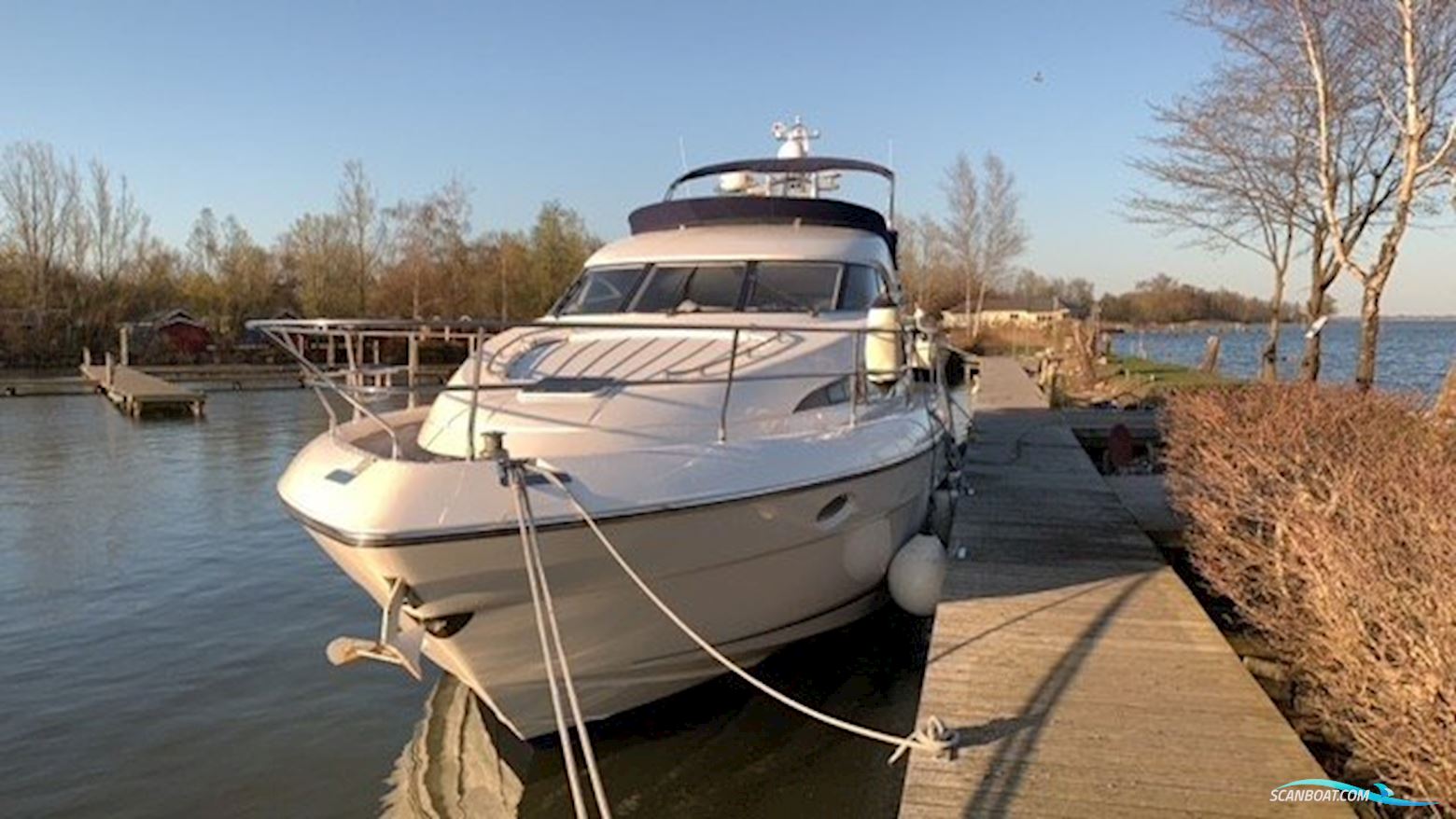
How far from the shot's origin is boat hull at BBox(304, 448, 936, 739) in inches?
189

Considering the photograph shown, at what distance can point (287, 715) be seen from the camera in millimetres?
7016

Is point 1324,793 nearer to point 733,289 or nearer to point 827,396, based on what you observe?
point 827,396

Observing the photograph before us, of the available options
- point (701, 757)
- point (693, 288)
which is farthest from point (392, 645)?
point (693, 288)

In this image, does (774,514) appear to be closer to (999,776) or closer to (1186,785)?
(999,776)

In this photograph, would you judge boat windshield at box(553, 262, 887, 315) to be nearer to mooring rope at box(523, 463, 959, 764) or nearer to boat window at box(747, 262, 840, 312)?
boat window at box(747, 262, 840, 312)

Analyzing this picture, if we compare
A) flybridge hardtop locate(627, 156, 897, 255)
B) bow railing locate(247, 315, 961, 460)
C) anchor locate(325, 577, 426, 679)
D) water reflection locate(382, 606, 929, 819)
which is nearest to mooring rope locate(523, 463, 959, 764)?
bow railing locate(247, 315, 961, 460)

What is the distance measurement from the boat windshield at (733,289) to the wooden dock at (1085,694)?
6.90 feet

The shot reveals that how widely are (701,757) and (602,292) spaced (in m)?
3.74

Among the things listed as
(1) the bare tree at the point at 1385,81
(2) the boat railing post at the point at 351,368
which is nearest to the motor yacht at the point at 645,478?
(2) the boat railing post at the point at 351,368

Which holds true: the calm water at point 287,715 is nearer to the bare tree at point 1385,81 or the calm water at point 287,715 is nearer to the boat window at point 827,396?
the boat window at point 827,396

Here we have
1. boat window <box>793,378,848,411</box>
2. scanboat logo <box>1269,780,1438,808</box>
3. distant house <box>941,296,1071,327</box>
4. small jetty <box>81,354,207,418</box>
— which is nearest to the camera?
scanboat logo <box>1269,780,1438,808</box>

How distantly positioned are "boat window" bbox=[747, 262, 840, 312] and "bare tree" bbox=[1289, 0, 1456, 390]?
22.5 ft

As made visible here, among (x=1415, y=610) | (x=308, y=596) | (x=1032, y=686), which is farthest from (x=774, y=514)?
(x=308, y=596)

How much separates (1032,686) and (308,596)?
7454mm
